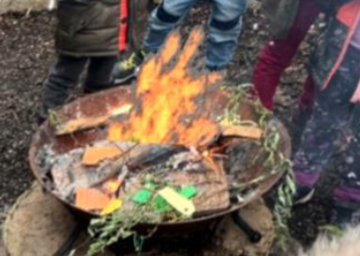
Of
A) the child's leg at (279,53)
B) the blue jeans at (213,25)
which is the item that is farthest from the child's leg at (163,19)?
the child's leg at (279,53)

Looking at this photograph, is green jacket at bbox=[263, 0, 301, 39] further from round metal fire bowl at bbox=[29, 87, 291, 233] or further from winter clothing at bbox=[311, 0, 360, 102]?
round metal fire bowl at bbox=[29, 87, 291, 233]

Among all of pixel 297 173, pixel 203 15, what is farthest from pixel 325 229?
pixel 203 15

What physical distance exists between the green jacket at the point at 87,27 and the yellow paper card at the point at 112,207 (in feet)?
3.48

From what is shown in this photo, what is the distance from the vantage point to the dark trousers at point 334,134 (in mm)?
3287

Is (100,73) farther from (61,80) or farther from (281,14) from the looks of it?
(281,14)

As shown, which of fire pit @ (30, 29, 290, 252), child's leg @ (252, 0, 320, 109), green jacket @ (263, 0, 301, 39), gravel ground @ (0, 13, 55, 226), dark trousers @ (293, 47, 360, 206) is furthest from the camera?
gravel ground @ (0, 13, 55, 226)

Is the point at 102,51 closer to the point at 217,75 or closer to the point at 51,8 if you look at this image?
the point at 217,75

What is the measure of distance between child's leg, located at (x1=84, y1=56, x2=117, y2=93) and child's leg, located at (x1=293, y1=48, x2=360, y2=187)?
97 centimetres

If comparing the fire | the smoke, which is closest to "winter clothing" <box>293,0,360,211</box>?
the fire

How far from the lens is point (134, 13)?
3664 millimetres

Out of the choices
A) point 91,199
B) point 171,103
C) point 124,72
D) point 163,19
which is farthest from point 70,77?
point 91,199

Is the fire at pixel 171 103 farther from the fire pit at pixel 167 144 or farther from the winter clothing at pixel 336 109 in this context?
the winter clothing at pixel 336 109

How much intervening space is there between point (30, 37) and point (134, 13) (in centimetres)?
138

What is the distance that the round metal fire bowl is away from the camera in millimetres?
2613
